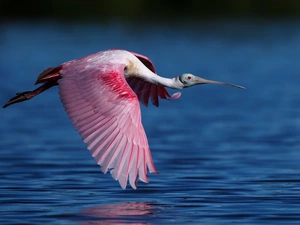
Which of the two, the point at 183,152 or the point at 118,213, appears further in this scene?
the point at 183,152

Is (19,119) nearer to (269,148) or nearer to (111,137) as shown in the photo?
(269,148)

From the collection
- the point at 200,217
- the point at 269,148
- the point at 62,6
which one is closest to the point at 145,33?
the point at 62,6

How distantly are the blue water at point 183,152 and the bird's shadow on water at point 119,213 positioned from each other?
0.03 feet

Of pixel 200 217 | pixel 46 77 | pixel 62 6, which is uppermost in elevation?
pixel 62 6

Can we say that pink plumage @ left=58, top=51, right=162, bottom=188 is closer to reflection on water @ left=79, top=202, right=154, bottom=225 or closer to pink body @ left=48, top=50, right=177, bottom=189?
pink body @ left=48, top=50, right=177, bottom=189

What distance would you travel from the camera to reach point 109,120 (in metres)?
9.81

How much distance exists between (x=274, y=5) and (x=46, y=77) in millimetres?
35969

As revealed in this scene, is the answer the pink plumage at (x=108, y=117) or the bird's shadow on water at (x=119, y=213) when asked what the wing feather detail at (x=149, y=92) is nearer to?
the pink plumage at (x=108, y=117)

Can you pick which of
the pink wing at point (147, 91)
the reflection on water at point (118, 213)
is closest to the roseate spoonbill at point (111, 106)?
the reflection on water at point (118, 213)

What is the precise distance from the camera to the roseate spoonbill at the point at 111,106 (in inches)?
366

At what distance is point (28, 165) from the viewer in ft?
44.7

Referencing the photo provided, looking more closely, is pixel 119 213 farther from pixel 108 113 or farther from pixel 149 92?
pixel 149 92

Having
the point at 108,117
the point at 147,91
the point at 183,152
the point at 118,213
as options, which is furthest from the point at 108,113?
the point at 183,152

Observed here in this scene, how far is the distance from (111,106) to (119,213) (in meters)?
1.06
